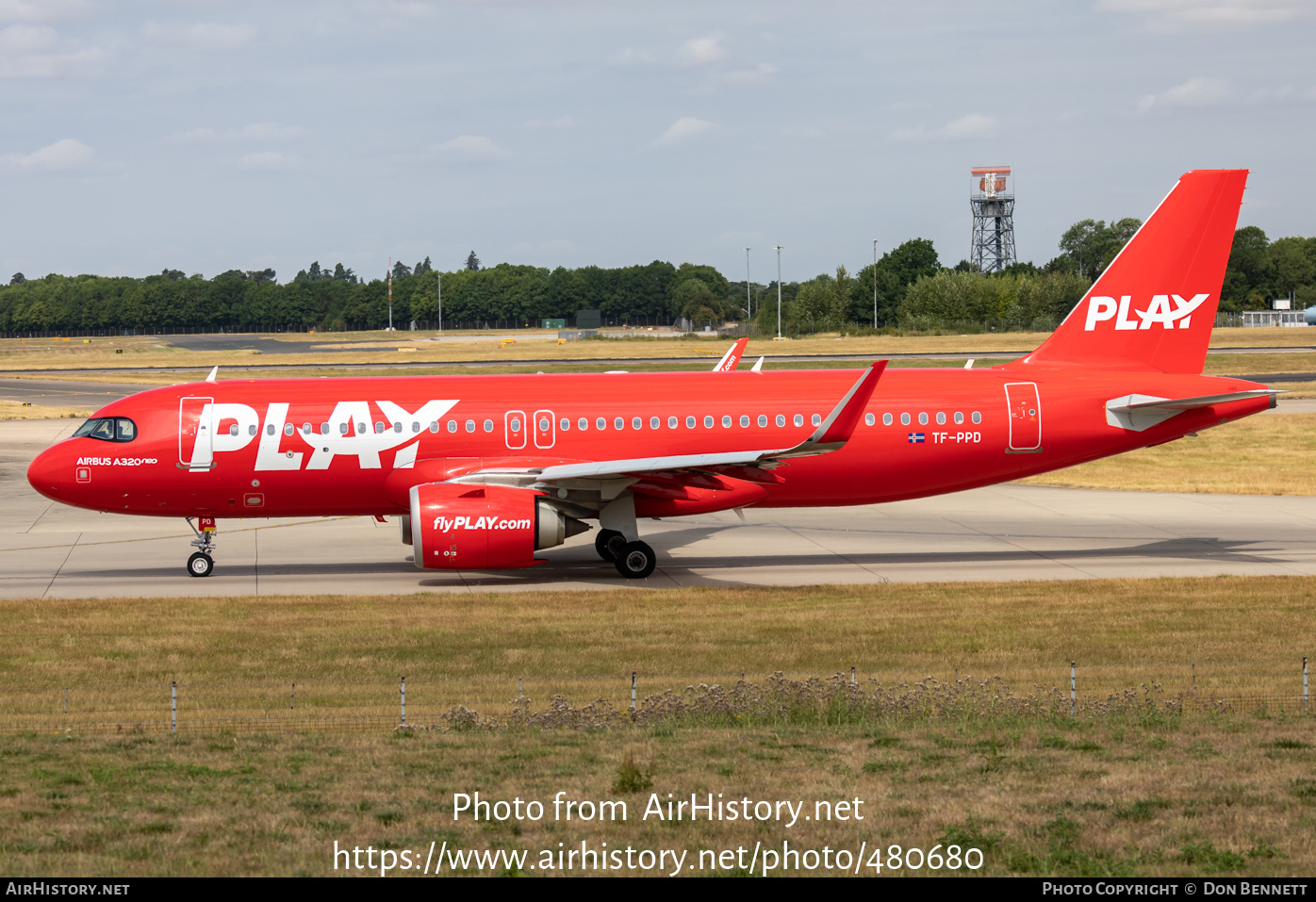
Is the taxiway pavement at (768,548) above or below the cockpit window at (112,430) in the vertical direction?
below

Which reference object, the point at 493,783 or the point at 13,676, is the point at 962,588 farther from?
the point at 13,676

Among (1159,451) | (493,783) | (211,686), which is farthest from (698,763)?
(1159,451)

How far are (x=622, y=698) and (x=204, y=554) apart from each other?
15148 mm

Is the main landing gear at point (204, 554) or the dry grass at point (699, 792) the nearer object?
the dry grass at point (699, 792)

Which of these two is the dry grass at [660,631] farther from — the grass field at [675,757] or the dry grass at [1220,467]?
the dry grass at [1220,467]

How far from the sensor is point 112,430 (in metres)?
27.5

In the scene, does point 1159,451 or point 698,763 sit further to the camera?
point 1159,451

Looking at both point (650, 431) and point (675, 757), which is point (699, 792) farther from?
point (650, 431)

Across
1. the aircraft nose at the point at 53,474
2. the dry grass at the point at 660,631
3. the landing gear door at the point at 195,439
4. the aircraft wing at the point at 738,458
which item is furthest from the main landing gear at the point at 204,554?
the aircraft wing at the point at 738,458

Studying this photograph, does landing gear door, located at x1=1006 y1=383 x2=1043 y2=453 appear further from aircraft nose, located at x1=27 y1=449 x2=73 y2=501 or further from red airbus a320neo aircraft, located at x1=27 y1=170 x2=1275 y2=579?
aircraft nose, located at x1=27 y1=449 x2=73 y2=501

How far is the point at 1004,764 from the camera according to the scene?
1254 cm

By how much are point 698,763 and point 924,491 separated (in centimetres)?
1776

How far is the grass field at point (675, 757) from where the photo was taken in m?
9.97

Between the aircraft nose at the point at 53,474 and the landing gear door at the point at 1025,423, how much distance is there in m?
21.0
